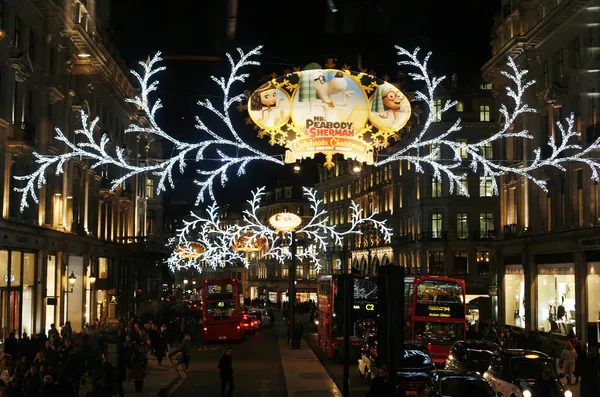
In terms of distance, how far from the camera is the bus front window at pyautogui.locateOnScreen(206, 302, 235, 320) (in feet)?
164

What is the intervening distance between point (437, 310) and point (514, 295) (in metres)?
17.0

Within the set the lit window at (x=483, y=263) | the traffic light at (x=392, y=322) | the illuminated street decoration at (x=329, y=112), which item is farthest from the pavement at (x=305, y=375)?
the lit window at (x=483, y=263)

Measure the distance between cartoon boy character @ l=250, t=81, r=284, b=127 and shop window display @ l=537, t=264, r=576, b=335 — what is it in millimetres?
26685

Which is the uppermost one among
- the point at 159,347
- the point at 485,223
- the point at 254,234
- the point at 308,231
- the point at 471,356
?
the point at 485,223

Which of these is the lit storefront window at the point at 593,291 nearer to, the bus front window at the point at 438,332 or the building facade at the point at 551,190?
the building facade at the point at 551,190

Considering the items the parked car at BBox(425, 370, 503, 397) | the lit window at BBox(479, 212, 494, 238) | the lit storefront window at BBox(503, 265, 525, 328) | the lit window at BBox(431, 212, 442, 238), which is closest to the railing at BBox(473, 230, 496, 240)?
the lit window at BBox(479, 212, 494, 238)

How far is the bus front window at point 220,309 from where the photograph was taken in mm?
49969

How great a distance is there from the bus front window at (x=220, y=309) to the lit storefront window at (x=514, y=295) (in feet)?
50.8

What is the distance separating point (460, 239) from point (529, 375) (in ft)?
175

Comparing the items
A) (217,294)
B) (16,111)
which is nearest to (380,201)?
(217,294)

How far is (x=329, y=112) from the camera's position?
653 inches

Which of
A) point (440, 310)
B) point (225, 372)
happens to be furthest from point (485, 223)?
point (225, 372)

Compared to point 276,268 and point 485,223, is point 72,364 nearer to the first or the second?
point 485,223

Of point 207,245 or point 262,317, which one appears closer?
point 207,245
